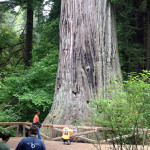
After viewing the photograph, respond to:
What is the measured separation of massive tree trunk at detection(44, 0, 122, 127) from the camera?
40.9 ft

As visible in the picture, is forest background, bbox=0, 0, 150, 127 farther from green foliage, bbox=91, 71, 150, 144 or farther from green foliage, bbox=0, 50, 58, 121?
green foliage, bbox=91, 71, 150, 144

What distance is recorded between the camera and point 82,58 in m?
12.8

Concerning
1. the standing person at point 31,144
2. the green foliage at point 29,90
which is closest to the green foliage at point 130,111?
the standing person at point 31,144

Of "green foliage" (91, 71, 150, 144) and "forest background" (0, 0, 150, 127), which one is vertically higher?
"forest background" (0, 0, 150, 127)

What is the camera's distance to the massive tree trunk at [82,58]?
1245 cm

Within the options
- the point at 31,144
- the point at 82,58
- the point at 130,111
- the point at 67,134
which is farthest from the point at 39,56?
the point at 31,144

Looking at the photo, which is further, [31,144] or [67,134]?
[67,134]

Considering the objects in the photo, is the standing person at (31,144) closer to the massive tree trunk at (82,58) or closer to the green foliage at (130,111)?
the green foliage at (130,111)

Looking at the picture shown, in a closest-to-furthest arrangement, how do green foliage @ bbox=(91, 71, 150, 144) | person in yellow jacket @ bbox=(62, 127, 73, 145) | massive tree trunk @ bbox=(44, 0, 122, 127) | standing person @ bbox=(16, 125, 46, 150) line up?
standing person @ bbox=(16, 125, 46, 150)
green foliage @ bbox=(91, 71, 150, 144)
person in yellow jacket @ bbox=(62, 127, 73, 145)
massive tree trunk @ bbox=(44, 0, 122, 127)

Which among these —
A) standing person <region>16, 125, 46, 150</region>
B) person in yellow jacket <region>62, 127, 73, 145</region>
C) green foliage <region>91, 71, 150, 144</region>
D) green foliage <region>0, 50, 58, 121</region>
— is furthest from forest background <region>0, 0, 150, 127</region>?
standing person <region>16, 125, 46, 150</region>

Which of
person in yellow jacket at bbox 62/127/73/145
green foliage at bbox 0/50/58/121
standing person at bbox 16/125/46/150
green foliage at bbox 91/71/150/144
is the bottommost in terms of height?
person in yellow jacket at bbox 62/127/73/145

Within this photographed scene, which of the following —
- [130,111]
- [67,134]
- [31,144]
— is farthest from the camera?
[67,134]

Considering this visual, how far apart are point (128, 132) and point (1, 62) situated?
58.0 ft

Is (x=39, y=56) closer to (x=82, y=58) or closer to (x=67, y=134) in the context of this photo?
(x=82, y=58)
